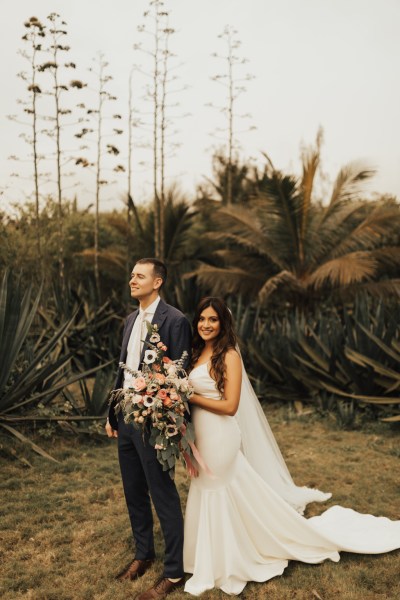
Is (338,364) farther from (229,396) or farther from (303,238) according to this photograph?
(303,238)

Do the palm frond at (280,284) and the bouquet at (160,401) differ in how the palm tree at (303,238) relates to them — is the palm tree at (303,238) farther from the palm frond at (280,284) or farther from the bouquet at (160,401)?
the bouquet at (160,401)

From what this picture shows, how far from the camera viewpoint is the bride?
11.9ft

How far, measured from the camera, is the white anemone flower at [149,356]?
3277mm

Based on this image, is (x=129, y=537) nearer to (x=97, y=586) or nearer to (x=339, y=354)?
(x=97, y=586)

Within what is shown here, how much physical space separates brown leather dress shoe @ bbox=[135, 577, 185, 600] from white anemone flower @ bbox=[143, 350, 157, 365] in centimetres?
129

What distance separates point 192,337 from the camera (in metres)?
3.84

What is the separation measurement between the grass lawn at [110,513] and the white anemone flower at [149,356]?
1346mm

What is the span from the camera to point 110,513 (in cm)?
496

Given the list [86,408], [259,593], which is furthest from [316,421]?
[259,593]

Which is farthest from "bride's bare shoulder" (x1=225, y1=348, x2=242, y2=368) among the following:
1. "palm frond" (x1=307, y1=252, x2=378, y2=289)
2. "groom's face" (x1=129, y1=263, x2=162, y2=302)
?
"palm frond" (x1=307, y1=252, x2=378, y2=289)

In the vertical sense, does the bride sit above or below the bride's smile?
below

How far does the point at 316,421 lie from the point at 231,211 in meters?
8.52

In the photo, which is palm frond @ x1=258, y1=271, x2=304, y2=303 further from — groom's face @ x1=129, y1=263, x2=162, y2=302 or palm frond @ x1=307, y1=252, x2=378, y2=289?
groom's face @ x1=129, y1=263, x2=162, y2=302

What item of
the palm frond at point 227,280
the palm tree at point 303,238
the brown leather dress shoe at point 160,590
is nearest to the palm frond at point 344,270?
the palm tree at point 303,238
